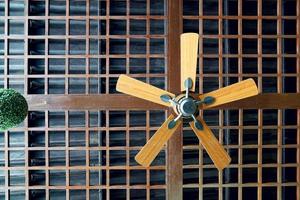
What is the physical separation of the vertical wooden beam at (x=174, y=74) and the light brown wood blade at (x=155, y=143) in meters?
0.75

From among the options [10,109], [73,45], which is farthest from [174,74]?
[10,109]

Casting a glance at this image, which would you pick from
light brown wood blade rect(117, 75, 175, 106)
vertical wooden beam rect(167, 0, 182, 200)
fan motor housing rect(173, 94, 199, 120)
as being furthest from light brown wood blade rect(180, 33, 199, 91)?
vertical wooden beam rect(167, 0, 182, 200)

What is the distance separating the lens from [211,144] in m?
3.20

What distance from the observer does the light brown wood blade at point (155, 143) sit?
10.2ft

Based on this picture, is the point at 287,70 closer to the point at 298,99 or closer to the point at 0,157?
the point at 298,99

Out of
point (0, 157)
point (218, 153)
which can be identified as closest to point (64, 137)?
point (0, 157)

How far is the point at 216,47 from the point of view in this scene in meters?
4.50

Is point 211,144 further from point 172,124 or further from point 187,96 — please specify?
point 187,96

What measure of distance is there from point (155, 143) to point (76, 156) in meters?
1.57

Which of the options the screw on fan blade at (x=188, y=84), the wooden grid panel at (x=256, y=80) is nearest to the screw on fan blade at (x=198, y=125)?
the screw on fan blade at (x=188, y=84)

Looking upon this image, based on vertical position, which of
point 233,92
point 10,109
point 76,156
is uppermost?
point 233,92

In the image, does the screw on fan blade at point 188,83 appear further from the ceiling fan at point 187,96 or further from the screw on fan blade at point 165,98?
the screw on fan blade at point 165,98

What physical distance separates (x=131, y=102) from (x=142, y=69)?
0.59 m

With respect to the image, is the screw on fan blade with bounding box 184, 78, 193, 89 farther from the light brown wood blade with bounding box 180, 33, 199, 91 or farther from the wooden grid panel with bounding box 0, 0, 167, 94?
the wooden grid panel with bounding box 0, 0, 167, 94
